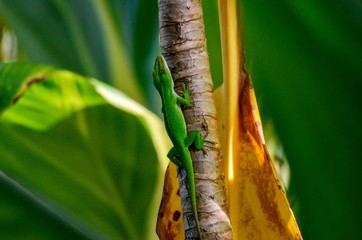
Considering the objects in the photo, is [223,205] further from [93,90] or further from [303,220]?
[303,220]

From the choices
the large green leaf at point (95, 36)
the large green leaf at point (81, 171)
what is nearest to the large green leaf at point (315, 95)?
the large green leaf at point (81, 171)

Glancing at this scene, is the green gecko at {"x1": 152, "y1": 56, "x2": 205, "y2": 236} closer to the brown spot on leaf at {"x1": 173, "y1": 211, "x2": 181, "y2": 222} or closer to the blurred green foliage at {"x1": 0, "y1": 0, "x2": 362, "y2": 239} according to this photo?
the brown spot on leaf at {"x1": 173, "y1": 211, "x2": 181, "y2": 222}

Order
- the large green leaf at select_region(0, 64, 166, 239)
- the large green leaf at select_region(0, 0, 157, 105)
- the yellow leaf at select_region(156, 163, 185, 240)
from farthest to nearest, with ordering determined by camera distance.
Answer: the large green leaf at select_region(0, 0, 157, 105)
the large green leaf at select_region(0, 64, 166, 239)
the yellow leaf at select_region(156, 163, 185, 240)

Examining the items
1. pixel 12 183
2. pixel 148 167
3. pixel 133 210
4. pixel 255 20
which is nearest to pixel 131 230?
pixel 133 210

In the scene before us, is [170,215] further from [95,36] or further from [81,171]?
[95,36]

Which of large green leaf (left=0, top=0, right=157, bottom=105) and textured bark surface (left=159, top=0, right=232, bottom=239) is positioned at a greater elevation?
large green leaf (left=0, top=0, right=157, bottom=105)

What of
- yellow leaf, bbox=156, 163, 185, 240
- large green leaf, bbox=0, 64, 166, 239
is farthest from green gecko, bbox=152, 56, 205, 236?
large green leaf, bbox=0, 64, 166, 239
